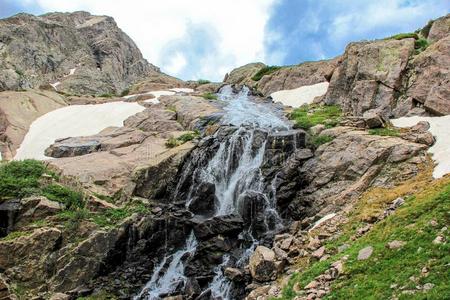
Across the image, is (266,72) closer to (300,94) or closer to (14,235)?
(300,94)

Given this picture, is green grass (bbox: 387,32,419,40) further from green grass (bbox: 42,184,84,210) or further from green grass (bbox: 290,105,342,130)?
green grass (bbox: 42,184,84,210)

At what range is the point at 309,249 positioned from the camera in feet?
62.1

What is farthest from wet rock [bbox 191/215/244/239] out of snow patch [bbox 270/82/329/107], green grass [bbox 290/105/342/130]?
snow patch [bbox 270/82/329/107]

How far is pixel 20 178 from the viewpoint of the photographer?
26.8 meters

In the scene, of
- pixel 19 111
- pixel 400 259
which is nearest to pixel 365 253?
pixel 400 259

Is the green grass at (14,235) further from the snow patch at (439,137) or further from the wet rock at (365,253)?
the snow patch at (439,137)

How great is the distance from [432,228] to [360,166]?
410 inches

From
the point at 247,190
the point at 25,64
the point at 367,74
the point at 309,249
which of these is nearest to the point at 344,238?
the point at 309,249

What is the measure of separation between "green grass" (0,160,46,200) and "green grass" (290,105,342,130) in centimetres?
1925

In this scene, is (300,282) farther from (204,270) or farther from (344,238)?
(204,270)

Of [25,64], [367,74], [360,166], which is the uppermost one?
[25,64]

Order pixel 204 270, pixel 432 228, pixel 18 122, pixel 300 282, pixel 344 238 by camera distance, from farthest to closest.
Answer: pixel 18 122 < pixel 204 270 < pixel 344 238 < pixel 300 282 < pixel 432 228

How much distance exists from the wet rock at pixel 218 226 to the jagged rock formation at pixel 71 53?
2889 inches

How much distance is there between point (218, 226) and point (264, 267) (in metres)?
5.86
